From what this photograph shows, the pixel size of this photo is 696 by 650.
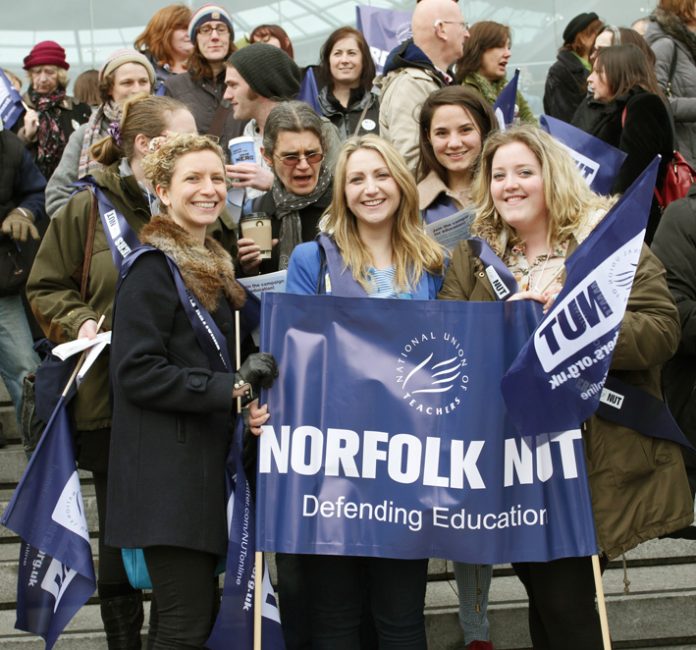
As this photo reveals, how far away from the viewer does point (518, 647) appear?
5.48m

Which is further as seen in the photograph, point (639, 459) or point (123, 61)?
point (123, 61)

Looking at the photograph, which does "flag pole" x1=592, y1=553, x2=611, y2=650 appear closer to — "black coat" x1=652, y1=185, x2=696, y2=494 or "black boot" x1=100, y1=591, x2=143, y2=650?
"black coat" x1=652, y1=185, x2=696, y2=494

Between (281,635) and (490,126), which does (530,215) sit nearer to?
(490,126)

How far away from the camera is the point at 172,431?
4.14m

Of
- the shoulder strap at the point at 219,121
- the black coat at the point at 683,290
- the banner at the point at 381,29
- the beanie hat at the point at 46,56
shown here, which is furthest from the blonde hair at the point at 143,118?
the beanie hat at the point at 46,56

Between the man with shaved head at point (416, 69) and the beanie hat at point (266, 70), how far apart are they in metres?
0.49

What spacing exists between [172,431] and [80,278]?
3.04ft

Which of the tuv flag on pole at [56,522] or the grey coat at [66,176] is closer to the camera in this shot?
the tuv flag on pole at [56,522]

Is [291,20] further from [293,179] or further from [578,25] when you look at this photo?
[293,179]

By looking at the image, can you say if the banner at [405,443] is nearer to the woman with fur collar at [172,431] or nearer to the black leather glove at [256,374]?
the black leather glove at [256,374]

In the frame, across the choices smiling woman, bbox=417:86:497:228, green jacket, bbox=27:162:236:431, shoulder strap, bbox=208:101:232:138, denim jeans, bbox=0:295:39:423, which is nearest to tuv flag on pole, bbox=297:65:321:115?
shoulder strap, bbox=208:101:232:138

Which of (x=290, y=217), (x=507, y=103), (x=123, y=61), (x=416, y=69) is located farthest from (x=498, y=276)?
(x=123, y=61)

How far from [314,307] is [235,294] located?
1.15 feet

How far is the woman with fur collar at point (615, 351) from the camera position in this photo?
4.18 meters
